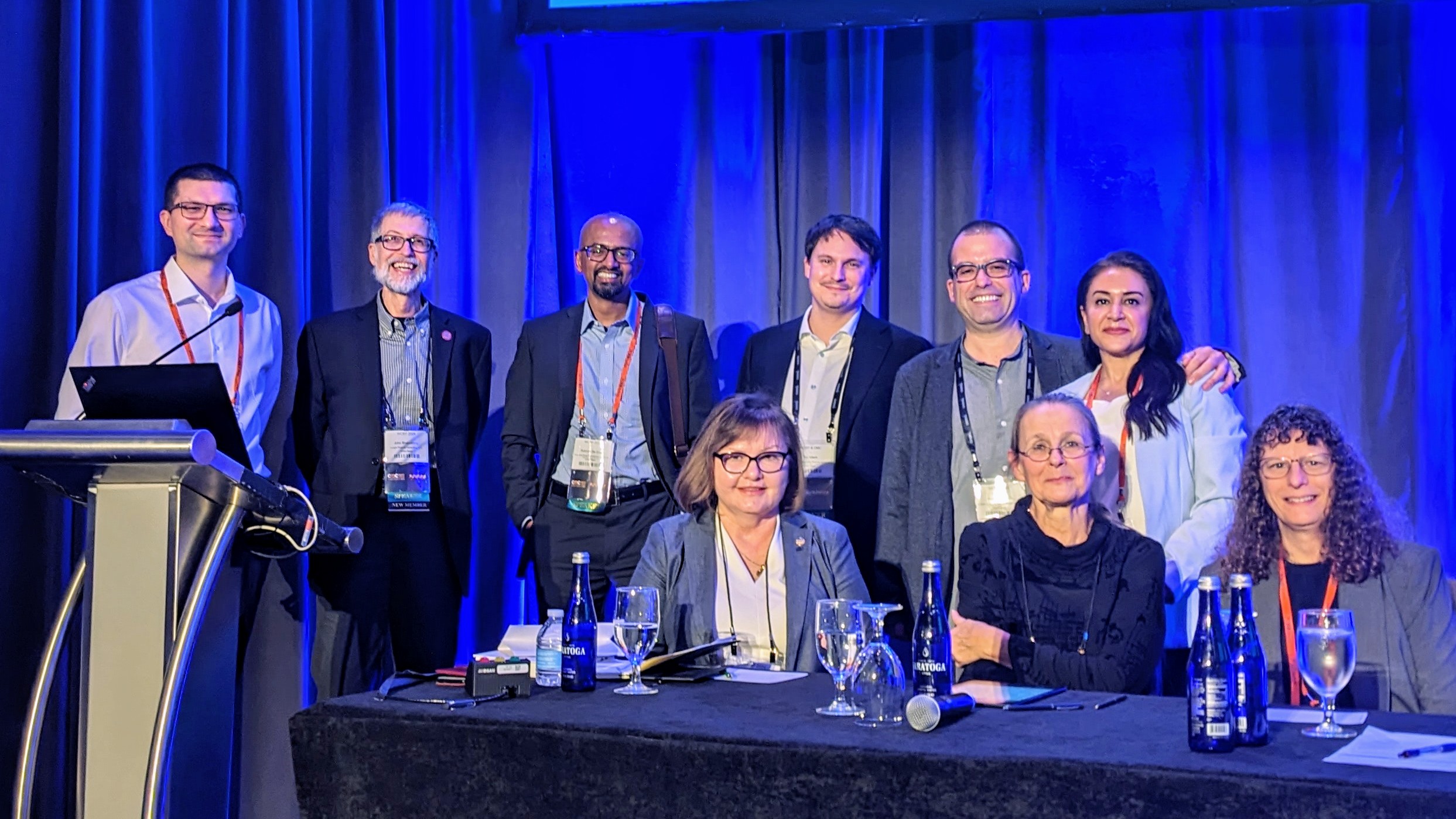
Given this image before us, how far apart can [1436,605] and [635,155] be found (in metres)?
3.26

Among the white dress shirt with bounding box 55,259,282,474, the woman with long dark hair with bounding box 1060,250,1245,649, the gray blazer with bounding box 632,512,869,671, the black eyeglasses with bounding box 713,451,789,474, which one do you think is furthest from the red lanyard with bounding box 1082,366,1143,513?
the white dress shirt with bounding box 55,259,282,474

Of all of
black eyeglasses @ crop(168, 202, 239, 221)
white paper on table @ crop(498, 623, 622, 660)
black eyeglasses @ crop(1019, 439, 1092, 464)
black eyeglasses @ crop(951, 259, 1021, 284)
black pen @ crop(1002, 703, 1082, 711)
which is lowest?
black pen @ crop(1002, 703, 1082, 711)

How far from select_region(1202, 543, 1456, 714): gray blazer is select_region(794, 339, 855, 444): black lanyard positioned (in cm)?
144

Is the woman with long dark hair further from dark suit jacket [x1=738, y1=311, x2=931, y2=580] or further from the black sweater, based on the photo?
dark suit jacket [x1=738, y1=311, x2=931, y2=580]

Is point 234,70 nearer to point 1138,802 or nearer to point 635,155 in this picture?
point 635,155

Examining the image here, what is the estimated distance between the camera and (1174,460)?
3.40m

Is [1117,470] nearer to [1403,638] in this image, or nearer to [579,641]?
[1403,638]

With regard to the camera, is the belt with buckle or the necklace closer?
the necklace

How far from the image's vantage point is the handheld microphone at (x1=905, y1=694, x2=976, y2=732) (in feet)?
6.49

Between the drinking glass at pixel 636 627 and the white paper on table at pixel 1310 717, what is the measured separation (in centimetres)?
99

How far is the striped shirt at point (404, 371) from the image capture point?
4.22 meters

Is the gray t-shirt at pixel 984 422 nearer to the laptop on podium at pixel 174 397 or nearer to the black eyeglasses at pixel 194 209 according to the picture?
the laptop on podium at pixel 174 397

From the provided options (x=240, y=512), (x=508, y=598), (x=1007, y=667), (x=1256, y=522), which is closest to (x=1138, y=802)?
(x=1007, y=667)

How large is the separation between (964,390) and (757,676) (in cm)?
144
